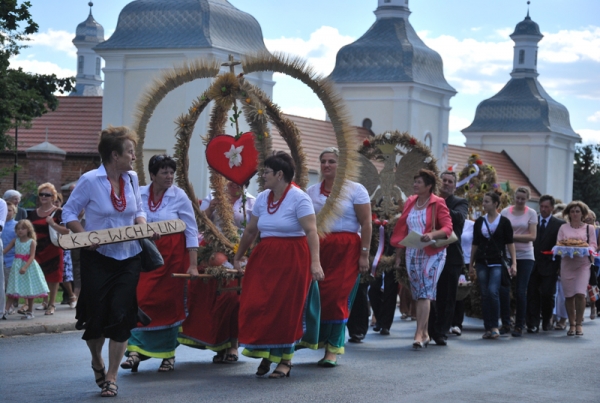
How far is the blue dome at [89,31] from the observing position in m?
91.6

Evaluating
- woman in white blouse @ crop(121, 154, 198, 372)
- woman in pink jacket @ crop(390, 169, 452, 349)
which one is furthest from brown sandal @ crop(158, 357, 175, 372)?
woman in pink jacket @ crop(390, 169, 452, 349)

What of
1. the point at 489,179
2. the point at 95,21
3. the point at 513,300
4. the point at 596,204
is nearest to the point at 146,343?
the point at 513,300

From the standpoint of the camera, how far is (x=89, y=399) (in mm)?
7973

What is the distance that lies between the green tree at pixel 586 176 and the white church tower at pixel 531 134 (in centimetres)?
366

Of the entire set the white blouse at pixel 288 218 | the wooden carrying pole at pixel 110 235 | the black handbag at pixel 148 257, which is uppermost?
the white blouse at pixel 288 218

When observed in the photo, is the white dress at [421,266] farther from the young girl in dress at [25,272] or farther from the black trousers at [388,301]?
the young girl in dress at [25,272]

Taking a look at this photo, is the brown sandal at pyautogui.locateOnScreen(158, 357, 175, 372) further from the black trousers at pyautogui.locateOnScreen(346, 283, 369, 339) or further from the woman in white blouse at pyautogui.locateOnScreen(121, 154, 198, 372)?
the black trousers at pyautogui.locateOnScreen(346, 283, 369, 339)

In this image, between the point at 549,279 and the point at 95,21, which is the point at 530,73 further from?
the point at 549,279

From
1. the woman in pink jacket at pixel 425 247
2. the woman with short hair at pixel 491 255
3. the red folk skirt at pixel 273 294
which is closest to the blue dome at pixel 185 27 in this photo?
the woman with short hair at pixel 491 255

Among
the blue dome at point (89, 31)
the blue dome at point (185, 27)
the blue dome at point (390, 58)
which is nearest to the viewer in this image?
the blue dome at point (185, 27)

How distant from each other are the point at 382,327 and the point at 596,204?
187 ft

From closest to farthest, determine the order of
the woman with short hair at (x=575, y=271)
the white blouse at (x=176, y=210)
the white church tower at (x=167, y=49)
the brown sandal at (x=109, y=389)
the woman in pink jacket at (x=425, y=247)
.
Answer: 1. the brown sandal at (x=109, y=389)
2. the white blouse at (x=176, y=210)
3. the woman in pink jacket at (x=425, y=247)
4. the woman with short hair at (x=575, y=271)
5. the white church tower at (x=167, y=49)

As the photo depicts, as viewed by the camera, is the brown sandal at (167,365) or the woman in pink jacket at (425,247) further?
the woman in pink jacket at (425,247)

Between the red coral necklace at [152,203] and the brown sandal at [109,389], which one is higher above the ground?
the red coral necklace at [152,203]
